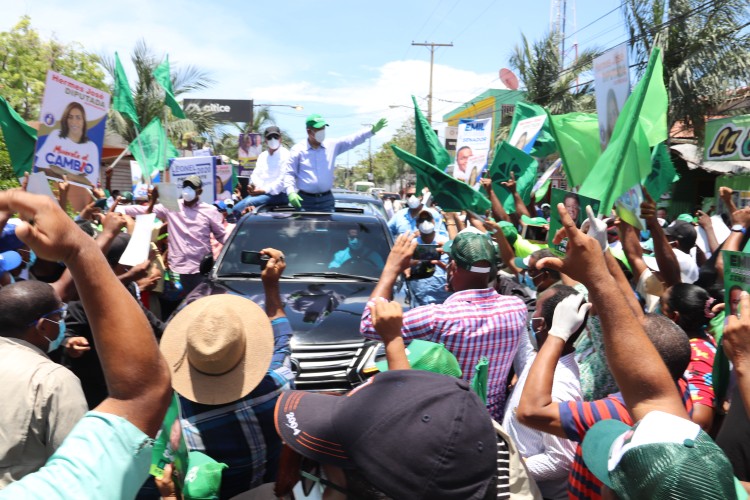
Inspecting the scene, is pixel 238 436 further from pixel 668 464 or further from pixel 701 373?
pixel 701 373

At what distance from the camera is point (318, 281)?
4848 millimetres

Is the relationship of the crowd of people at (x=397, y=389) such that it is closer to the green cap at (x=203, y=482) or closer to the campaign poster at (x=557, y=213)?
the green cap at (x=203, y=482)

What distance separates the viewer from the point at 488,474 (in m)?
1.34

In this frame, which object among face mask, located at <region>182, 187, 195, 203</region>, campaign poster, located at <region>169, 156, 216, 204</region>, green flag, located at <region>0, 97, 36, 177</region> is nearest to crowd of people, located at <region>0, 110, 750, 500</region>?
green flag, located at <region>0, 97, 36, 177</region>

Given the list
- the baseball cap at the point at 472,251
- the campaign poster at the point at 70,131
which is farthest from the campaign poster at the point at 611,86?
the campaign poster at the point at 70,131

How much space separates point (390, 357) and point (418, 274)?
294cm

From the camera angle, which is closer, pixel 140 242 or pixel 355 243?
pixel 140 242

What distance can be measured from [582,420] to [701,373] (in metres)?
0.97

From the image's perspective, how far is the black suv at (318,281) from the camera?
12.5 feet

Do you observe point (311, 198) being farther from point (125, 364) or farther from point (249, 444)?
point (125, 364)

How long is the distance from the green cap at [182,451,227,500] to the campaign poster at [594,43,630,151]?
9.23ft

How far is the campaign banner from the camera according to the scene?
34.2 ft

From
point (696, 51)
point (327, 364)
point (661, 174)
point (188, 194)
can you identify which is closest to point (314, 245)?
point (327, 364)

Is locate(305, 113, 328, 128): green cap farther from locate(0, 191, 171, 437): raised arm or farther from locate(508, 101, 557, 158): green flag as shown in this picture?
locate(0, 191, 171, 437): raised arm
